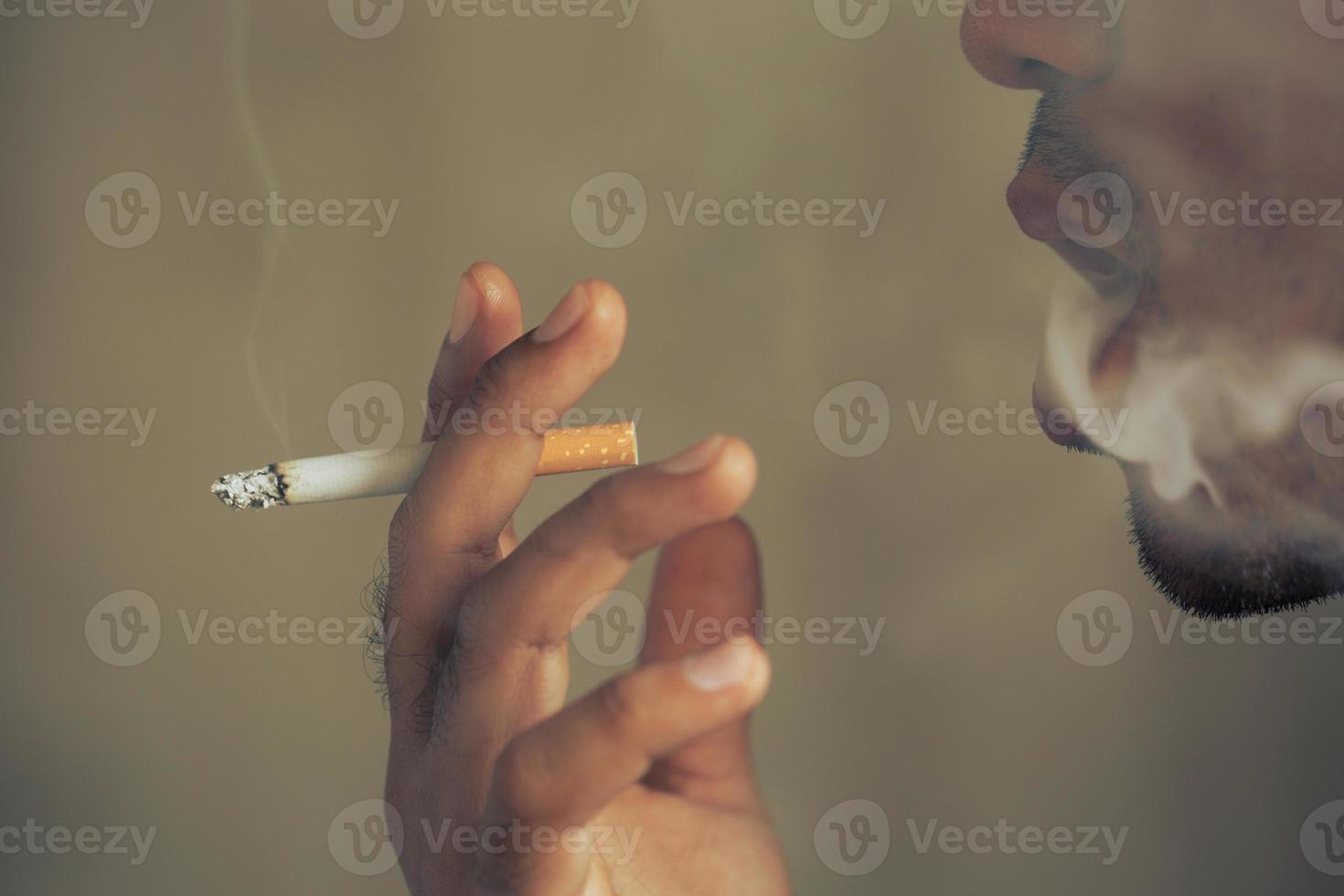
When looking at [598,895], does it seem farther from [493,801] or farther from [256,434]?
[256,434]

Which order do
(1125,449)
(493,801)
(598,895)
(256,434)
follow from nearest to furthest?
(493,801), (598,895), (1125,449), (256,434)

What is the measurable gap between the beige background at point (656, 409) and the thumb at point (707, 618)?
72cm

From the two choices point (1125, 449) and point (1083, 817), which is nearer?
point (1125, 449)

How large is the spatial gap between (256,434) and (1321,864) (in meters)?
2.06

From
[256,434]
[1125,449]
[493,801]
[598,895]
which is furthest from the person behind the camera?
[256,434]

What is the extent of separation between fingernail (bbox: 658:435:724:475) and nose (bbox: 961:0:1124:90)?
2.48ft

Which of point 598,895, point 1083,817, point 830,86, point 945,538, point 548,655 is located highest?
point 830,86

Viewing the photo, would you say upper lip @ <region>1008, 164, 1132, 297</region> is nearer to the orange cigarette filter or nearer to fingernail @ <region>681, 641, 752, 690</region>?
the orange cigarette filter

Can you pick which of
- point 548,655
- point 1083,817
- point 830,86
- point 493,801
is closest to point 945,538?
point 1083,817

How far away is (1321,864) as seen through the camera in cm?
178

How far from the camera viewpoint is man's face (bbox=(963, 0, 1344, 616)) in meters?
1.11

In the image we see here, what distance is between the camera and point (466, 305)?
103 cm

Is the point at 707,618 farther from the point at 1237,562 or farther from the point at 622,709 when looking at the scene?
the point at 1237,562

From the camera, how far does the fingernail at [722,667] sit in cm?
65
